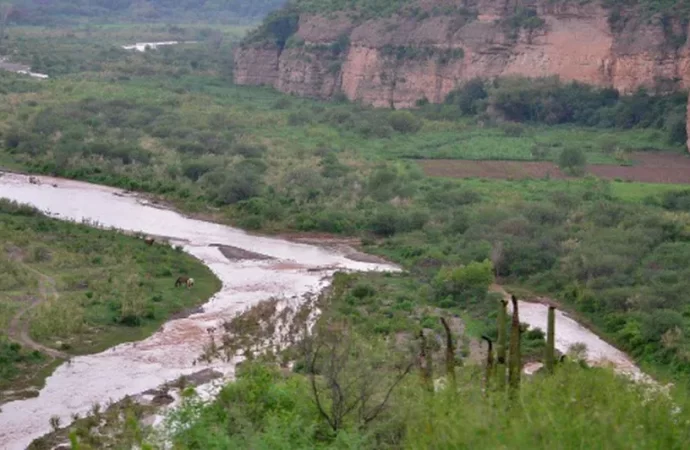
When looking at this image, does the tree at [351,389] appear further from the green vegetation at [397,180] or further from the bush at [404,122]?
the bush at [404,122]

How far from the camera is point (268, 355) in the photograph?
34.9 m

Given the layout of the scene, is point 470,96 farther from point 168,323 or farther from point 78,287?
point 168,323

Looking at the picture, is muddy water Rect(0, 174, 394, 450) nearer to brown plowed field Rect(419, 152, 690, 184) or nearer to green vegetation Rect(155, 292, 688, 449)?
green vegetation Rect(155, 292, 688, 449)

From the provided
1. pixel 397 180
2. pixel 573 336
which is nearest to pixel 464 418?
pixel 573 336

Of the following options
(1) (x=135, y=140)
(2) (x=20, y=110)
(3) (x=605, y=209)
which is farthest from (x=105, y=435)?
(2) (x=20, y=110)

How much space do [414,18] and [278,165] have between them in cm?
2766

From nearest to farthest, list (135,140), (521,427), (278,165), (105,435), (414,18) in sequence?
(521,427) → (105,435) → (278,165) → (135,140) → (414,18)

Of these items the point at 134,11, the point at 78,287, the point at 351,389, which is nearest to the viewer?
the point at 351,389

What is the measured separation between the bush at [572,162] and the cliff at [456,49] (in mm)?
13424

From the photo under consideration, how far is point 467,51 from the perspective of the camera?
8712 cm

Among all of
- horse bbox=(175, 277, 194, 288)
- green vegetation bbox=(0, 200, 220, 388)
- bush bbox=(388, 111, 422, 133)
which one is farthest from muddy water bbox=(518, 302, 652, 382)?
bush bbox=(388, 111, 422, 133)

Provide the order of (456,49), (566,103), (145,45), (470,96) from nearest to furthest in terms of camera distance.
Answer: (566,103) < (470,96) < (456,49) < (145,45)

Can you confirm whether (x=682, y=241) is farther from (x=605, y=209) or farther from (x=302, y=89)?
(x=302, y=89)

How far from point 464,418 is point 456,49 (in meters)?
71.6
